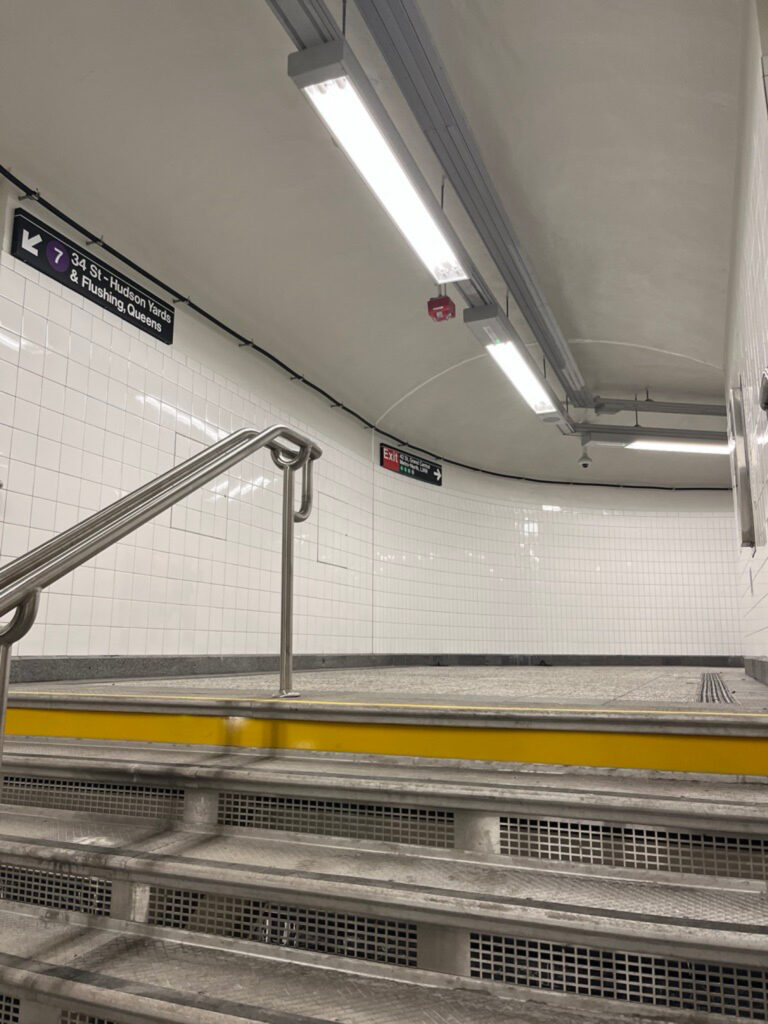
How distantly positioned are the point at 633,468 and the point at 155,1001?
34.1 feet

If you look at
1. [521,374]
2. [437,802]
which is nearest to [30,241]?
[521,374]

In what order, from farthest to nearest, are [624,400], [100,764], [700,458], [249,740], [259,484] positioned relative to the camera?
[700,458]
[624,400]
[259,484]
[249,740]
[100,764]

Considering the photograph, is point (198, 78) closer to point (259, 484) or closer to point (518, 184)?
point (518, 184)

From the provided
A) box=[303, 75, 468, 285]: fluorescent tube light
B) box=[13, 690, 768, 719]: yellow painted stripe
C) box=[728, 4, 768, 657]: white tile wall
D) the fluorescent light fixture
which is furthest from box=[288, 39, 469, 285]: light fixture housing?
the fluorescent light fixture

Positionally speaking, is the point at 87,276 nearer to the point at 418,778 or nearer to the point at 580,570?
the point at 418,778

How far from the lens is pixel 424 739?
2051 mm

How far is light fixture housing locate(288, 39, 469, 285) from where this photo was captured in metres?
3.15

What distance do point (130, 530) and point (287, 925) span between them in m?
1.01

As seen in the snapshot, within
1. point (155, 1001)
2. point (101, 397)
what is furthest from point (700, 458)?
point (155, 1001)

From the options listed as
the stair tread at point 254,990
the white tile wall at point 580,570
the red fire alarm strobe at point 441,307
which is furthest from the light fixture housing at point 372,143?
the white tile wall at point 580,570

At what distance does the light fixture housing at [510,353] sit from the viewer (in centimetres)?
538

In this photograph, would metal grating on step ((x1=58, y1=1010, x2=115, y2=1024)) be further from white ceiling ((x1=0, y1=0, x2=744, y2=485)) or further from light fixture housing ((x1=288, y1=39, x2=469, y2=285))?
white ceiling ((x1=0, y1=0, x2=744, y2=485))

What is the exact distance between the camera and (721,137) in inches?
159

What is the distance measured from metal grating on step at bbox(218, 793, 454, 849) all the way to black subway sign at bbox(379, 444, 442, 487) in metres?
6.97
